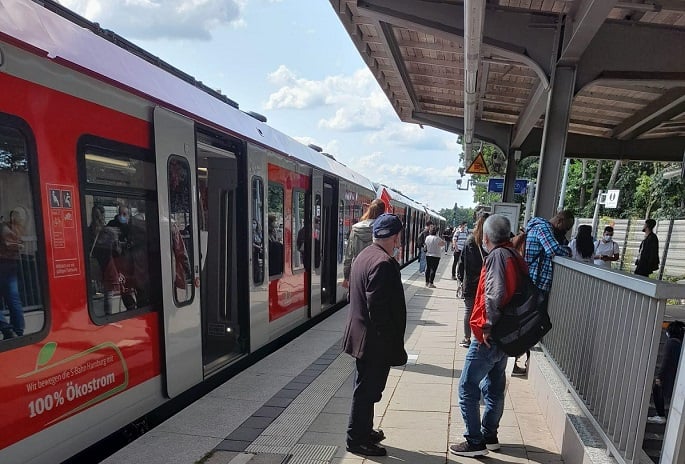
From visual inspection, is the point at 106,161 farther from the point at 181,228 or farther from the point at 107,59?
the point at 181,228

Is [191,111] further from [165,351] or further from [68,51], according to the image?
[165,351]

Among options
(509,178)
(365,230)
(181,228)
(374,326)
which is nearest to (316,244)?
(365,230)

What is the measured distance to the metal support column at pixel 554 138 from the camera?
6.29m

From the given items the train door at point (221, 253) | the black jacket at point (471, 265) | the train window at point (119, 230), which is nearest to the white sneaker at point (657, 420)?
the black jacket at point (471, 265)

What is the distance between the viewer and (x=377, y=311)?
341cm

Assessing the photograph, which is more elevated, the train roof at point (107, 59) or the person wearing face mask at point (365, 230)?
Answer: the train roof at point (107, 59)

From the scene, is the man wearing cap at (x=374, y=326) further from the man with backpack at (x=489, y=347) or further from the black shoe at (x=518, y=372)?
the black shoe at (x=518, y=372)

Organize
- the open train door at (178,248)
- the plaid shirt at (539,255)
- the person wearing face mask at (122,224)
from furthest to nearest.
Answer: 1. the plaid shirt at (539,255)
2. the open train door at (178,248)
3. the person wearing face mask at (122,224)

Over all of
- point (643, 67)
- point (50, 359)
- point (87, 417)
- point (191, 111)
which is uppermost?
point (643, 67)

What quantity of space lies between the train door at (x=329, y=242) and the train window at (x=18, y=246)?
6343 mm

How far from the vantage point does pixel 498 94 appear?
1034 centimetres

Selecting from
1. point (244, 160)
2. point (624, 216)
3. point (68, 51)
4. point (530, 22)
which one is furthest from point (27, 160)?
point (624, 216)

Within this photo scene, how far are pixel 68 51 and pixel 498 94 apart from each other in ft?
29.7

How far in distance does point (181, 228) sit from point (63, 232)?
130 cm
